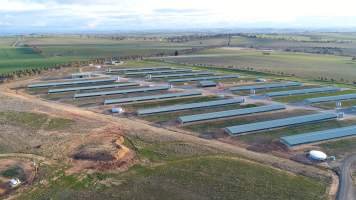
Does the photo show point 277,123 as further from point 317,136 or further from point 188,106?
point 188,106

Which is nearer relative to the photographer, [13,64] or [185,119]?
[185,119]

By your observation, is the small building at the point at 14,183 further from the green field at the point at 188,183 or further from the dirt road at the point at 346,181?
the dirt road at the point at 346,181

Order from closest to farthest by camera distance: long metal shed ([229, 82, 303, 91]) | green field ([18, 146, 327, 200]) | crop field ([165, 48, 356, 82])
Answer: green field ([18, 146, 327, 200])
long metal shed ([229, 82, 303, 91])
crop field ([165, 48, 356, 82])

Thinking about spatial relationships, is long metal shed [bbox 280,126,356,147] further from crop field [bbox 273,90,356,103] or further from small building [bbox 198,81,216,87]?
small building [bbox 198,81,216,87]

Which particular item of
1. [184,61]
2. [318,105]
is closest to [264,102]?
[318,105]

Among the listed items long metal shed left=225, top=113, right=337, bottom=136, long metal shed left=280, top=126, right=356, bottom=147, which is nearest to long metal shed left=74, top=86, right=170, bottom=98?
long metal shed left=225, top=113, right=337, bottom=136

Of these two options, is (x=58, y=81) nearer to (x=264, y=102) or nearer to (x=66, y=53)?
(x=264, y=102)
